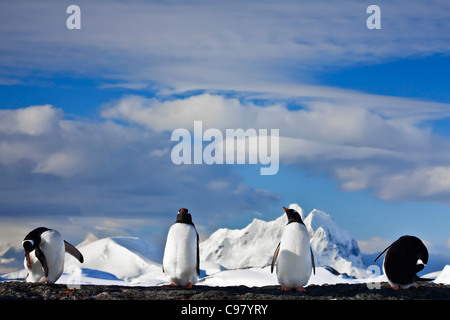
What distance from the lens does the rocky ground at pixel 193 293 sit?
13922mm

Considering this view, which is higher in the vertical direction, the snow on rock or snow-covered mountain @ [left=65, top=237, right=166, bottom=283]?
the snow on rock

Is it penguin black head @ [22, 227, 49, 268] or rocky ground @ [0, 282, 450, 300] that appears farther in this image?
penguin black head @ [22, 227, 49, 268]

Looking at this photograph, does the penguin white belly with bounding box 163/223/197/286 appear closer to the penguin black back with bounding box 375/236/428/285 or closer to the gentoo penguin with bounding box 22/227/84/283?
the gentoo penguin with bounding box 22/227/84/283

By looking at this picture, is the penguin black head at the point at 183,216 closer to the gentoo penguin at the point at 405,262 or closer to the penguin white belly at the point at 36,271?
the penguin white belly at the point at 36,271

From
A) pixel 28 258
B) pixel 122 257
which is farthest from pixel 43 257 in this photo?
pixel 122 257

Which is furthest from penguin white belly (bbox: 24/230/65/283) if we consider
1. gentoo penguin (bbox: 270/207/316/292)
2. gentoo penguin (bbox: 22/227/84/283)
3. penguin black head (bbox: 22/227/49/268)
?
gentoo penguin (bbox: 270/207/316/292)

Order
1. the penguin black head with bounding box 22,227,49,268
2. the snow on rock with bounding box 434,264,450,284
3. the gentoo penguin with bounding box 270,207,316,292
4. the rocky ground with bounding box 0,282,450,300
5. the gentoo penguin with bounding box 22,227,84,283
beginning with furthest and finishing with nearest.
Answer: the snow on rock with bounding box 434,264,450,284
the gentoo penguin with bounding box 22,227,84,283
the penguin black head with bounding box 22,227,49,268
the gentoo penguin with bounding box 270,207,316,292
the rocky ground with bounding box 0,282,450,300

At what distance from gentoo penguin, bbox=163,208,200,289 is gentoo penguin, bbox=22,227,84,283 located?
2921 millimetres

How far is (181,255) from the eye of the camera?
16.4 m

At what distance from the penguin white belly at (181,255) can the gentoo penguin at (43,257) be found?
2.95 metres

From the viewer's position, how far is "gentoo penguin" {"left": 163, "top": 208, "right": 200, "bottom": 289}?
16422 mm

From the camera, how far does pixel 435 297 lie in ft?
50.9

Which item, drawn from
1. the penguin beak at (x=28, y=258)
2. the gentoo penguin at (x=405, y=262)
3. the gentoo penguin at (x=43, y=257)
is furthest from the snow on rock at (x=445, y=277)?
the penguin beak at (x=28, y=258)
